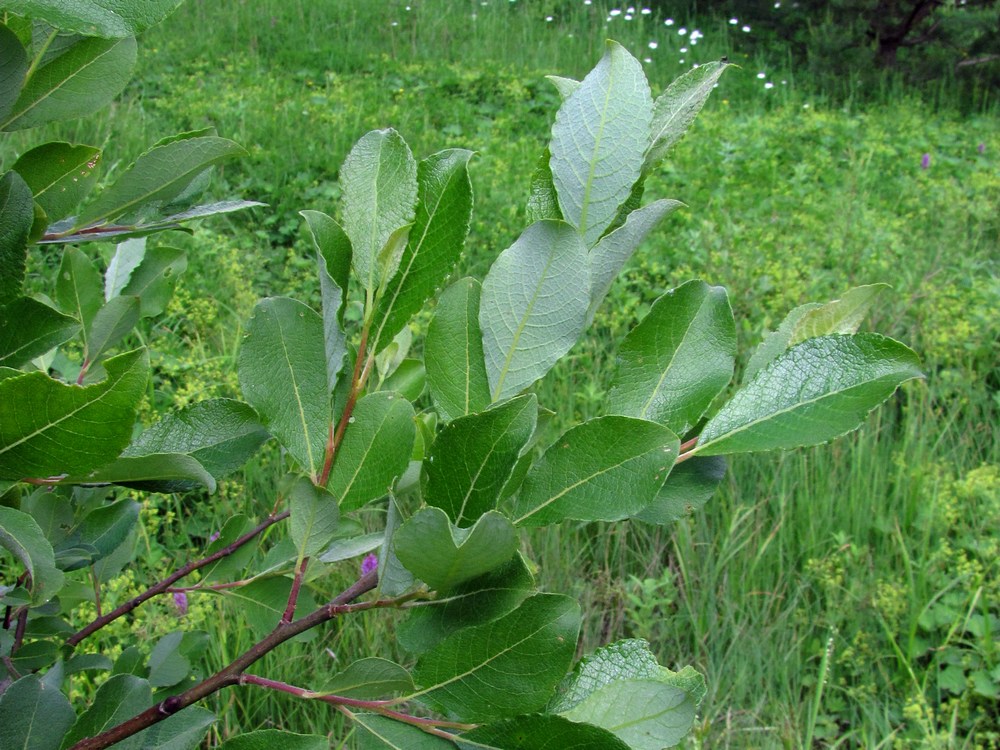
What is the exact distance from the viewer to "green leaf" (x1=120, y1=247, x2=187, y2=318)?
0.85 meters

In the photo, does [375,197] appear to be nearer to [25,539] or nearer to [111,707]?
→ [25,539]

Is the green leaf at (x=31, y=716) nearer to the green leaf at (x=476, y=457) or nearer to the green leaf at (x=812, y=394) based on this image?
the green leaf at (x=476, y=457)

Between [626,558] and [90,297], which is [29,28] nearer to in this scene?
[90,297]

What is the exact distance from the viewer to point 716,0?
8586mm

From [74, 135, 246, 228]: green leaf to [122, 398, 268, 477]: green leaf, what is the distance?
0.14 m

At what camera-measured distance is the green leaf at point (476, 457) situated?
16.7 inches

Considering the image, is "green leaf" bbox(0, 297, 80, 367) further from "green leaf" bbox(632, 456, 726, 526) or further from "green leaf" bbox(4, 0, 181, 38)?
"green leaf" bbox(632, 456, 726, 526)

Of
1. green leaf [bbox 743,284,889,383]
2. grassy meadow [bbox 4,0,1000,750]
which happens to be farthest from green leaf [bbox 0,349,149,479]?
grassy meadow [bbox 4,0,1000,750]

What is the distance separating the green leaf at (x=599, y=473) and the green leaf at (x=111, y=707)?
0.95 feet

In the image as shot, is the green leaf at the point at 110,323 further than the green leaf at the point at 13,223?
Yes

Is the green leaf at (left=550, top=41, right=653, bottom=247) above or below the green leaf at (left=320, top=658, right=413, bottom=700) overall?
above

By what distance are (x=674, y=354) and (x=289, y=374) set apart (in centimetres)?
21

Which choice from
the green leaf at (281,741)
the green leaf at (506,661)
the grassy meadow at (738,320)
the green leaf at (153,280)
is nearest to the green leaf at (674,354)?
the green leaf at (506,661)

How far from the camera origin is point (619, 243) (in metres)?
0.51
